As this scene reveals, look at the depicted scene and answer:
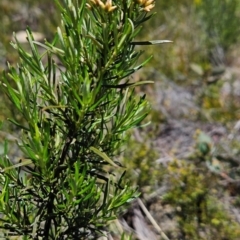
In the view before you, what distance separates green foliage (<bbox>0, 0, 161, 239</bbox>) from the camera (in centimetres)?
113

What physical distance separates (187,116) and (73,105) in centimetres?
202

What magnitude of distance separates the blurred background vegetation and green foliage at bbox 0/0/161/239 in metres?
0.57

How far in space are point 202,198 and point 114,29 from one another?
135cm

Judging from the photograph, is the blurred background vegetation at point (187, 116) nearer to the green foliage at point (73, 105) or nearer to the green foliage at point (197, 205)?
the green foliage at point (197, 205)

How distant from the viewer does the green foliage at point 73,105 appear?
44.7 inches

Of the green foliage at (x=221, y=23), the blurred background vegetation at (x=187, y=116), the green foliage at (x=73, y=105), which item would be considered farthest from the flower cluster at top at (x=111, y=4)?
the green foliage at (x=221, y=23)

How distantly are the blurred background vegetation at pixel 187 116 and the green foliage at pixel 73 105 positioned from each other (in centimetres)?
57

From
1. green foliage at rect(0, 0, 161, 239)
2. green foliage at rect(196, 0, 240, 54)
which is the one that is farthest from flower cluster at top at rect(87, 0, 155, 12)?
green foliage at rect(196, 0, 240, 54)

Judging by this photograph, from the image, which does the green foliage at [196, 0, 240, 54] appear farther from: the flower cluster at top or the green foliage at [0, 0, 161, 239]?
the flower cluster at top

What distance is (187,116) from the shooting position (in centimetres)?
311

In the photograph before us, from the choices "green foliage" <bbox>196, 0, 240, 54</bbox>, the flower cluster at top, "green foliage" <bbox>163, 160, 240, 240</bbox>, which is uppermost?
"green foliage" <bbox>196, 0, 240, 54</bbox>

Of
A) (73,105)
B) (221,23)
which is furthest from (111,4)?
(221,23)

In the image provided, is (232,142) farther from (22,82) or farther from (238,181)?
(22,82)

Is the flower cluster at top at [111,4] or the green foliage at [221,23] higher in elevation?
the green foliage at [221,23]
